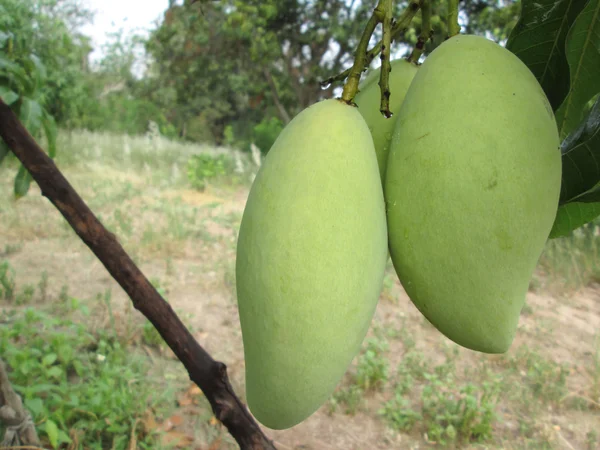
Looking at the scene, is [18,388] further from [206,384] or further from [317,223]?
[317,223]

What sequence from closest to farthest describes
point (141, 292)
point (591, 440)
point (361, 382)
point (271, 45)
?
point (141, 292) < point (591, 440) < point (361, 382) < point (271, 45)

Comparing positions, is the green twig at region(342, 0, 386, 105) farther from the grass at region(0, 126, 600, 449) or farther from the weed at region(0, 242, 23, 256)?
the weed at region(0, 242, 23, 256)

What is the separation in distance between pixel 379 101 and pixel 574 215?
361 millimetres

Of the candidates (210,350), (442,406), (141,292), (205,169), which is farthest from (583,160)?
(205,169)

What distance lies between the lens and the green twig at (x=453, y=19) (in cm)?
72

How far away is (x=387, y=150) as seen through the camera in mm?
746

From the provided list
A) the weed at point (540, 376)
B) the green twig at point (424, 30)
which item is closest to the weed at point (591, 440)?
the weed at point (540, 376)

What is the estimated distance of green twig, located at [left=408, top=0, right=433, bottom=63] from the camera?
2.52 ft

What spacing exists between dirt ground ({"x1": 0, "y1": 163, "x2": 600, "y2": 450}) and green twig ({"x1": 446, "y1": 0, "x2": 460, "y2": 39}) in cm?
237

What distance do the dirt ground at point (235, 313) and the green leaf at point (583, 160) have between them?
2.27 meters

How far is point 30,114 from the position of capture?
6.92 feet

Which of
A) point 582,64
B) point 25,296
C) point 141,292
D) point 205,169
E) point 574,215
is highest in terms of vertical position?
point 582,64

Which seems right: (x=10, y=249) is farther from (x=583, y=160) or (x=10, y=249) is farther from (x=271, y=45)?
(x=583, y=160)

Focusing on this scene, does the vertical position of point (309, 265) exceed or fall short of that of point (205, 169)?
it exceeds it
